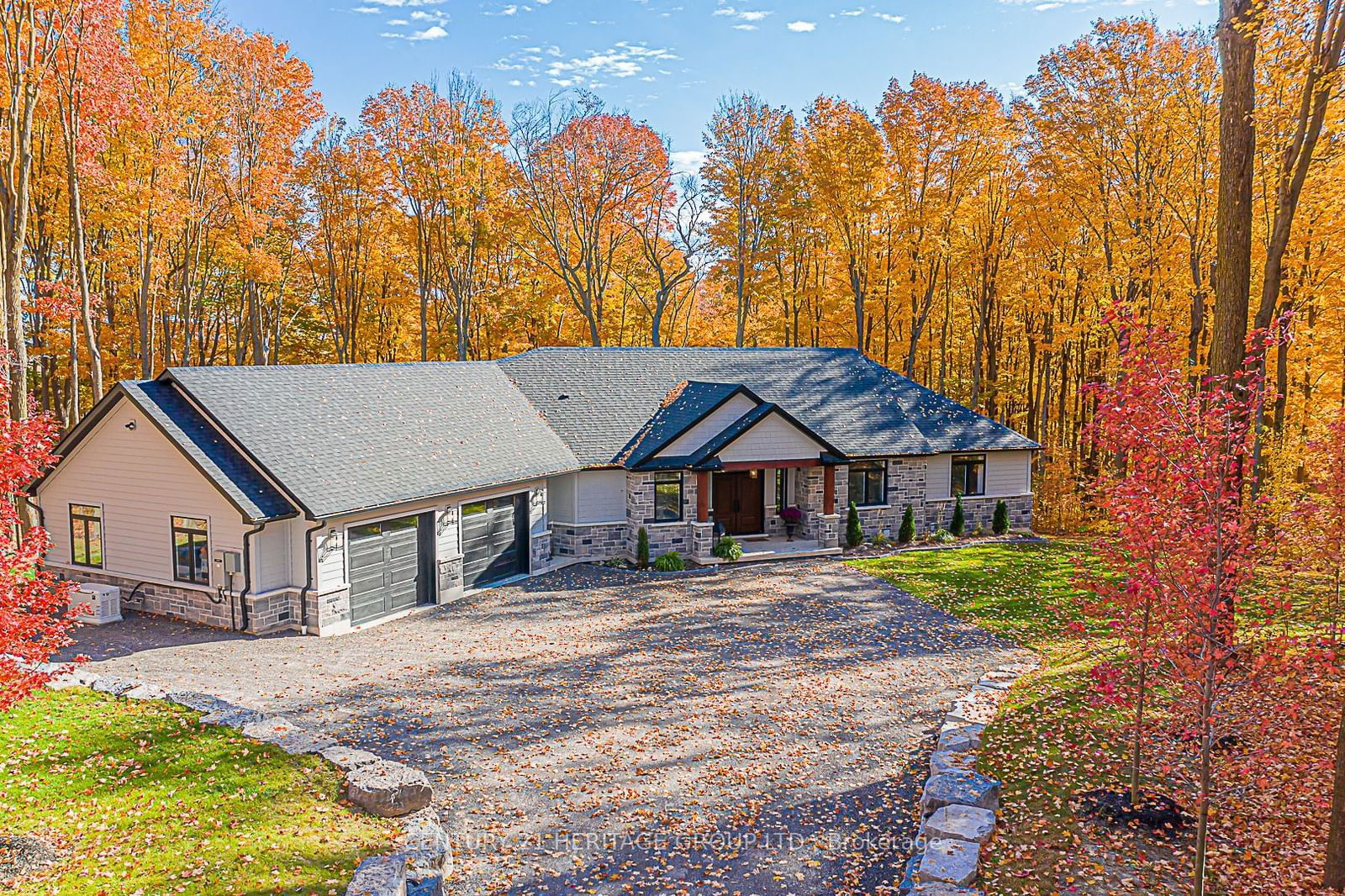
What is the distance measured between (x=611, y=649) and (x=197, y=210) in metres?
21.3

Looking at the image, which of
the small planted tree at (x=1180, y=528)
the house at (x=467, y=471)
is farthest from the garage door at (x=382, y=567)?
the small planted tree at (x=1180, y=528)

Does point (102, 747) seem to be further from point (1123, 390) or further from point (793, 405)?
point (793, 405)

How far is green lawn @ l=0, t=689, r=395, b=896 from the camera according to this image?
7039 millimetres

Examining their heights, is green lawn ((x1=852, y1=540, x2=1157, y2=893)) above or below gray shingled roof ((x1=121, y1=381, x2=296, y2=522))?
below

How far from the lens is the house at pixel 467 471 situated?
15695 mm

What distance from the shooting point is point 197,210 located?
25984mm

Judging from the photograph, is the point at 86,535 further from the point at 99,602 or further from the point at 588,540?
the point at 588,540

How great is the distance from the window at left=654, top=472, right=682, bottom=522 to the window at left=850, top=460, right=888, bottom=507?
582 cm

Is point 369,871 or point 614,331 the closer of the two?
point 369,871

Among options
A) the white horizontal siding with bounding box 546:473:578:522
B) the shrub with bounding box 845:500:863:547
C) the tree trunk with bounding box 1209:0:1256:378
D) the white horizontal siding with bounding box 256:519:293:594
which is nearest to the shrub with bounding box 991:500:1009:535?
the shrub with bounding box 845:500:863:547

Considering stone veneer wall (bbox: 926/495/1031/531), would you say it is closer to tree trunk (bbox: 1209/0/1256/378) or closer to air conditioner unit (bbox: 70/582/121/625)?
tree trunk (bbox: 1209/0/1256/378)

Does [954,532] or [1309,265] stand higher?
[1309,265]

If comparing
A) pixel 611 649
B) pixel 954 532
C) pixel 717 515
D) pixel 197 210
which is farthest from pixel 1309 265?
pixel 197 210

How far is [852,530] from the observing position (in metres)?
24.3
